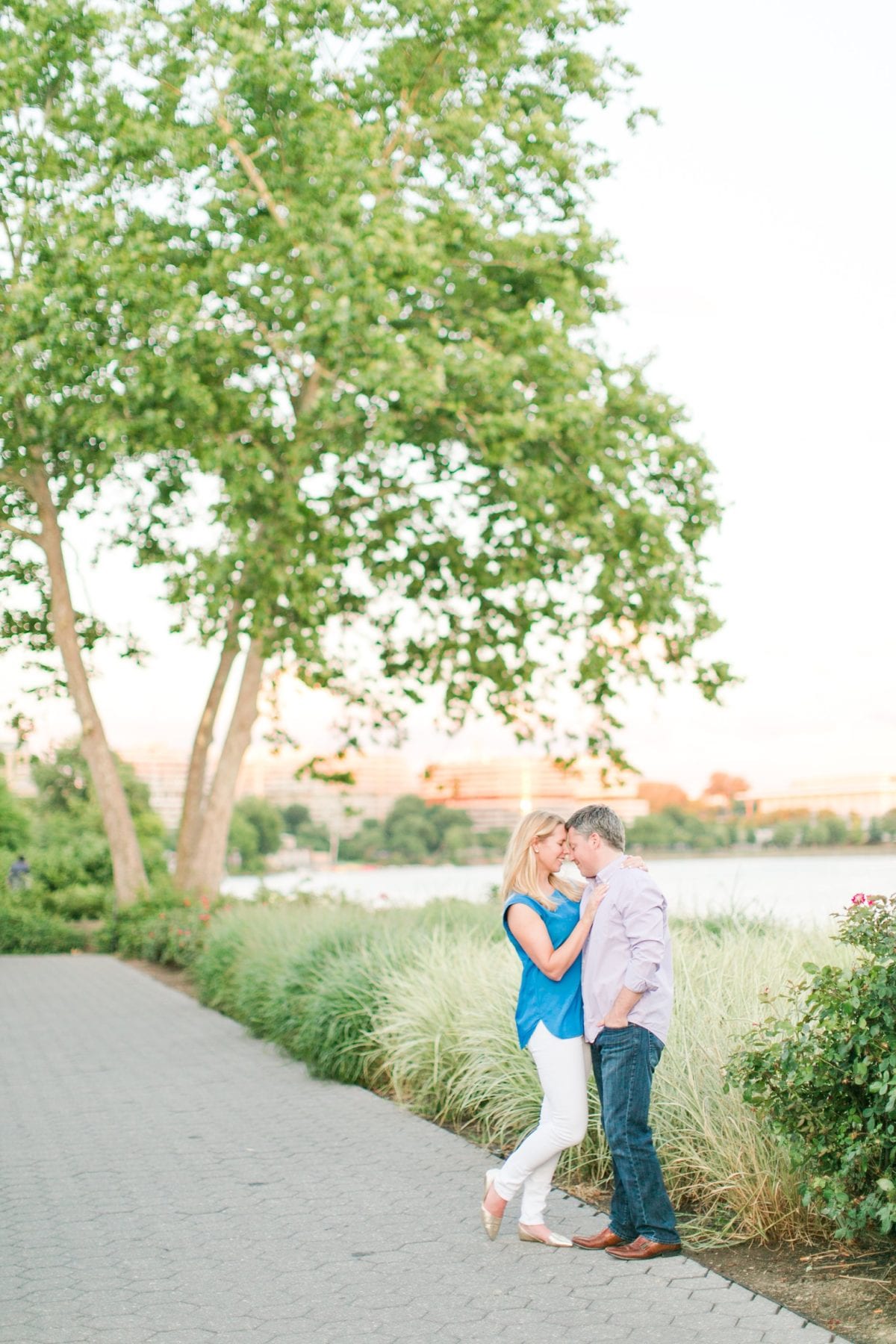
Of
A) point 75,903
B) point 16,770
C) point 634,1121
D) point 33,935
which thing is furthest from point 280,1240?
point 16,770

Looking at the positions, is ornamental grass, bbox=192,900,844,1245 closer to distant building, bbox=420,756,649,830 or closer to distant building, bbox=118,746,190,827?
distant building, bbox=420,756,649,830

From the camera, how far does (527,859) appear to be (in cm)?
579

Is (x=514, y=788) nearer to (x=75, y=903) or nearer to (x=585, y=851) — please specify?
(x=75, y=903)

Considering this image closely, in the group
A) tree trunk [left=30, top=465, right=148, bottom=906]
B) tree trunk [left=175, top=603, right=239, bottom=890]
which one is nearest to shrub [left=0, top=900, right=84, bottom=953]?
tree trunk [left=30, top=465, right=148, bottom=906]

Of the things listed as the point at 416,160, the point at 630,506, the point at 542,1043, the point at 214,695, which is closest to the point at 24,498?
the point at 214,695

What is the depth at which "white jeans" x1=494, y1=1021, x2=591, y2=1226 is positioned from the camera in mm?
5590

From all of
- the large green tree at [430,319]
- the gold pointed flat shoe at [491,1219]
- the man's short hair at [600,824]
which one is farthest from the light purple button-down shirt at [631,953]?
the large green tree at [430,319]

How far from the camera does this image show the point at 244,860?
170 feet

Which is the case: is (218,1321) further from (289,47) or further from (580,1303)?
(289,47)

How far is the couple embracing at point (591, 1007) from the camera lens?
210 inches

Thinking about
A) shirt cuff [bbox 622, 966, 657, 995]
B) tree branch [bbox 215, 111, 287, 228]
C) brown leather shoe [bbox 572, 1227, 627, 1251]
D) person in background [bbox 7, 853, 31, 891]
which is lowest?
brown leather shoe [bbox 572, 1227, 627, 1251]

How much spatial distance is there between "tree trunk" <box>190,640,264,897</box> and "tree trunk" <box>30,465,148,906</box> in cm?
162

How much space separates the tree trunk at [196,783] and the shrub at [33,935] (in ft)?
15.5

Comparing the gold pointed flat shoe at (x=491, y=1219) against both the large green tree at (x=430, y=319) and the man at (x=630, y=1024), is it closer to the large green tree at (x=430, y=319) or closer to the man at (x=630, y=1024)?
the man at (x=630, y=1024)
